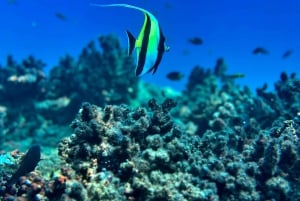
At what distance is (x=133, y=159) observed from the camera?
4.10 metres

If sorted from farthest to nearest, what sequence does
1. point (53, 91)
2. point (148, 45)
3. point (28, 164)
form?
point (53, 91) → point (28, 164) → point (148, 45)

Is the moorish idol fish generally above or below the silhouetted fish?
above

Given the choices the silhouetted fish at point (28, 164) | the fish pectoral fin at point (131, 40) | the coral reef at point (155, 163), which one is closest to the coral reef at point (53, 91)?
the coral reef at point (155, 163)

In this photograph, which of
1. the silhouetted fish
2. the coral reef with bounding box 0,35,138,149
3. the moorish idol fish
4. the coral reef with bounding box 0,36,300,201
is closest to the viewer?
the moorish idol fish

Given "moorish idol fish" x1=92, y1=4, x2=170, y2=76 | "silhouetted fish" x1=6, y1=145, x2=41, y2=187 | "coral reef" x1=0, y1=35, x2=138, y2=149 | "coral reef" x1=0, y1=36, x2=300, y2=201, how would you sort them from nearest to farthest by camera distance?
"moorish idol fish" x1=92, y1=4, x2=170, y2=76 < "coral reef" x1=0, y1=36, x2=300, y2=201 < "silhouetted fish" x1=6, y1=145, x2=41, y2=187 < "coral reef" x1=0, y1=35, x2=138, y2=149

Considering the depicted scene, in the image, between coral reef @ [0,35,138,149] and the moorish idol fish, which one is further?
coral reef @ [0,35,138,149]

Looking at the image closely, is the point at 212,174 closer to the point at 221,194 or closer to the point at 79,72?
the point at 221,194

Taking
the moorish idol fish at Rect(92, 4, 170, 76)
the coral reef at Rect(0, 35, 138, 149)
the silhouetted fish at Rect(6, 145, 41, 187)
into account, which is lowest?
the silhouetted fish at Rect(6, 145, 41, 187)

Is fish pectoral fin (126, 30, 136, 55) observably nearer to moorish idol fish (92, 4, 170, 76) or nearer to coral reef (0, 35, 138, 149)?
moorish idol fish (92, 4, 170, 76)

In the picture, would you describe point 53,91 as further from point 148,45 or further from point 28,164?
point 148,45

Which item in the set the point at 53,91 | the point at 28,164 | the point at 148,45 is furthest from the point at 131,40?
the point at 53,91

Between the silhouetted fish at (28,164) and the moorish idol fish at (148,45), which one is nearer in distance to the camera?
the moorish idol fish at (148,45)

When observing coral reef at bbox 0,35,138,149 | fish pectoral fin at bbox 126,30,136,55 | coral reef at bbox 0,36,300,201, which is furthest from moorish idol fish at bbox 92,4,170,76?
coral reef at bbox 0,35,138,149

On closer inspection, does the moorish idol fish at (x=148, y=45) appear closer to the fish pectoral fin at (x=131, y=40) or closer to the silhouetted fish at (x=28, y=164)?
the fish pectoral fin at (x=131, y=40)
